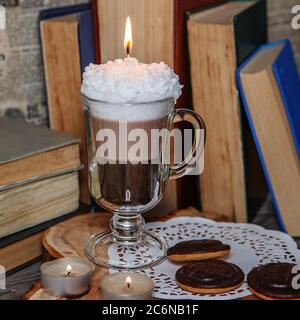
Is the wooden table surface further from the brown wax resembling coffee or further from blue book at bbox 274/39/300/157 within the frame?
blue book at bbox 274/39/300/157

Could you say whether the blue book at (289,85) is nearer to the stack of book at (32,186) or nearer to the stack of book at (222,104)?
the stack of book at (222,104)

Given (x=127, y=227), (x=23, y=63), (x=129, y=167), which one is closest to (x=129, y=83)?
(x=129, y=167)

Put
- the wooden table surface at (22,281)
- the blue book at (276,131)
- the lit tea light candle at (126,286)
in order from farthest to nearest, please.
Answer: the blue book at (276,131) → the wooden table surface at (22,281) → the lit tea light candle at (126,286)

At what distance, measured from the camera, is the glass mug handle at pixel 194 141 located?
938 millimetres

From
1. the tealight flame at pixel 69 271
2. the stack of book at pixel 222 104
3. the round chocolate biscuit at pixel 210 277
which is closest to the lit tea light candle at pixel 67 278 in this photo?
the tealight flame at pixel 69 271

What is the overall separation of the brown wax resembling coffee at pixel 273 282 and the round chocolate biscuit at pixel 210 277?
2cm

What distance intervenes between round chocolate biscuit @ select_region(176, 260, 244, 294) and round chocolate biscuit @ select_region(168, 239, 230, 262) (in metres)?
0.02

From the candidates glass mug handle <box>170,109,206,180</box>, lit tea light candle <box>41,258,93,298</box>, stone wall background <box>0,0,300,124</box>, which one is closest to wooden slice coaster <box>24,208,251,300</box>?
lit tea light candle <box>41,258,93,298</box>

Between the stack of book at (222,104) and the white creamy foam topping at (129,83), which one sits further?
the stack of book at (222,104)

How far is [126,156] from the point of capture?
88cm

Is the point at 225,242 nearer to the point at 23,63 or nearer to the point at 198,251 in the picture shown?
the point at 198,251

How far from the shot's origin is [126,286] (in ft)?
2.63

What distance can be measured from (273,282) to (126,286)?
0.60 ft
